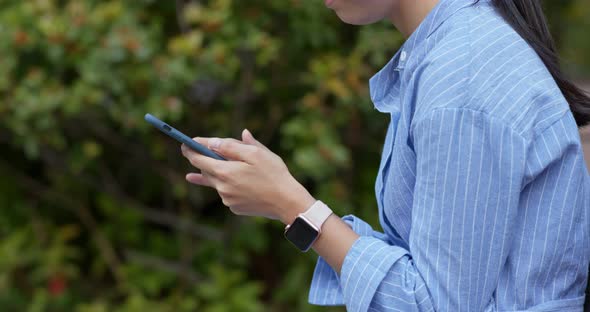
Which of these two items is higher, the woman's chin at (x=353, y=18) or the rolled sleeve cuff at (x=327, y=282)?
the woman's chin at (x=353, y=18)

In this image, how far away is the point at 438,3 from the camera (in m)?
1.25

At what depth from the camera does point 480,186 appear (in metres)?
1.05

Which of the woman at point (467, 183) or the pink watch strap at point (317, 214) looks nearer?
the woman at point (467, 183)

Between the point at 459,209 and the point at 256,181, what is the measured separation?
343mm

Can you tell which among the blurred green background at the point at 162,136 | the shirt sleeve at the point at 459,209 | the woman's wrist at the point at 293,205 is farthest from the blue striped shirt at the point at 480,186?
the blurred green background at the point at 162,136

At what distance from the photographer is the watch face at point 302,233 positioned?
1202 millimetres

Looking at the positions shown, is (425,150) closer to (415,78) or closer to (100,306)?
(415,78)

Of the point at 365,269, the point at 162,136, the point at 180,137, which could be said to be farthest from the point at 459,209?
the point at 162,136

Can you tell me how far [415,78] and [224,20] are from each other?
1860 millimetres

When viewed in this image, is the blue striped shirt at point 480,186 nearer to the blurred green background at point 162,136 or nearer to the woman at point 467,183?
the woman at point 467,183

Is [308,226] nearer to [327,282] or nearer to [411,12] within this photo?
[327,282]

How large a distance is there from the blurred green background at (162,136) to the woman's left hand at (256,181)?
1614 mm

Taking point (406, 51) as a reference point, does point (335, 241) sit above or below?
below

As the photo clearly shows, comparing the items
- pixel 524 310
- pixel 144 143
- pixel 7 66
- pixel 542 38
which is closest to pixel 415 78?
pixel 542 38
